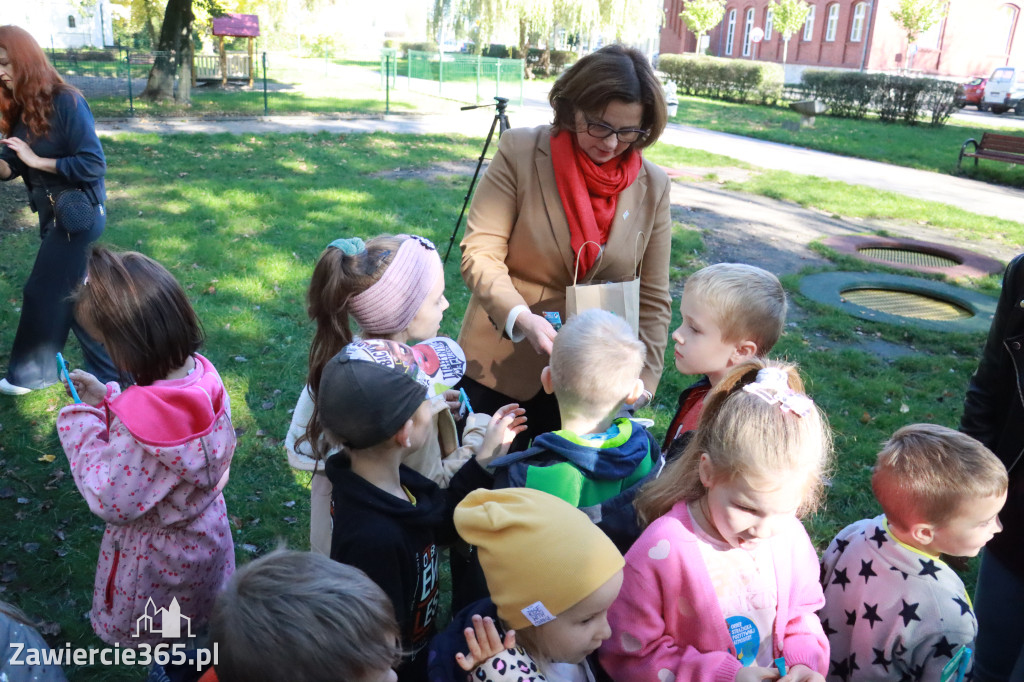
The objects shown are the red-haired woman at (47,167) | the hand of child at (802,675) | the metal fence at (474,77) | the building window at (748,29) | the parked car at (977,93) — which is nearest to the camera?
the hand of child at (802,675)

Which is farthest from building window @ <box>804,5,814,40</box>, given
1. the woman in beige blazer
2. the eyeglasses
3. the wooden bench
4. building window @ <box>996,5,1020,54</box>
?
the eyeglasses

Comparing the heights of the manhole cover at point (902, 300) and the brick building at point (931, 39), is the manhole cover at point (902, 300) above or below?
below

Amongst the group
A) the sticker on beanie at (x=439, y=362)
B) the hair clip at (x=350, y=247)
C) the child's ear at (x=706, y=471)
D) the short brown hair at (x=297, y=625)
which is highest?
the hair clip at (x=350, y=247)

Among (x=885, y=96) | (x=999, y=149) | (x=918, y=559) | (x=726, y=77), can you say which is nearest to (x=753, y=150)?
(x=999, y=149)

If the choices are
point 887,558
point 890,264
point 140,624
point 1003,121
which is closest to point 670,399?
point 887,558

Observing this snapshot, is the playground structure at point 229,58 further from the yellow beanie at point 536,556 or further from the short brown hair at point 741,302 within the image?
the yellow beanie at point 536,556

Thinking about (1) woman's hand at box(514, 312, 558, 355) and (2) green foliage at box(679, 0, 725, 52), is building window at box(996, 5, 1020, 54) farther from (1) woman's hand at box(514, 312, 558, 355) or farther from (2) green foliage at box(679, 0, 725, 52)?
(1) woman's hand at box(514, 312, 558, 355)

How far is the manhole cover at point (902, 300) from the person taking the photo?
6.68 metres

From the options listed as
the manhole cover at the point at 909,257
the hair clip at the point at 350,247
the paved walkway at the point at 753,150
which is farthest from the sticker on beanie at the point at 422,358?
the paved walkway at the point at 753,150

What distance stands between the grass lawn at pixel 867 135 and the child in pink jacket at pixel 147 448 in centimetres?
1521

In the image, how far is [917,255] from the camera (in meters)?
8.75

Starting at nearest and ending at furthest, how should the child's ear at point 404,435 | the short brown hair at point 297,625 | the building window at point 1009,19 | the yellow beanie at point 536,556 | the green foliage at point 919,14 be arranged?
the short brown hair at point 297,625 < the yellow beanie at point 536,556 < the child's ear at point 404,435 < the green foliage at point 919,14 < the building window at point 1009,19

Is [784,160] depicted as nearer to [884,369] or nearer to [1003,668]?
[884,369]

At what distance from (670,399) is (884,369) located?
183 centimetres
